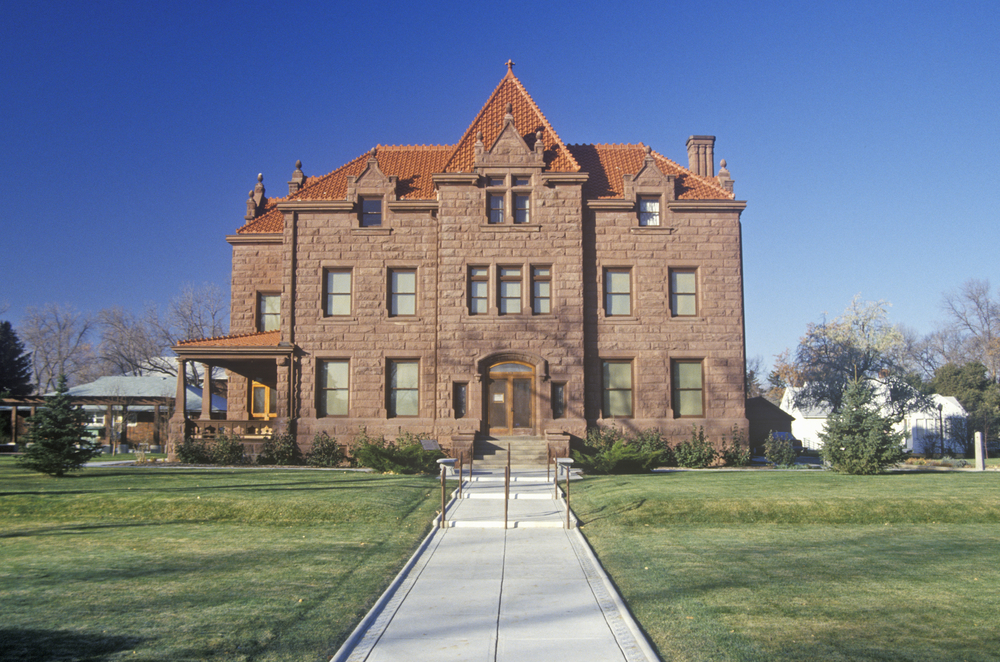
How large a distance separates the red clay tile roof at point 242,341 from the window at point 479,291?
748 cm

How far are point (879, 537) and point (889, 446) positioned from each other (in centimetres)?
935

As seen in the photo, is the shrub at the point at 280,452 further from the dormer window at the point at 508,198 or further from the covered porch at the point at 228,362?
the dormer window at the point at 508,198

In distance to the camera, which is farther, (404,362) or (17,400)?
(17,400)

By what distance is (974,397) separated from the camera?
1984 inches

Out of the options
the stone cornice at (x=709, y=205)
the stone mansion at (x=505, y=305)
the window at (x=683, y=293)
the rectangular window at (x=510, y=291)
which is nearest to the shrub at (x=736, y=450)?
the stone mansion at (x=505, y=305)

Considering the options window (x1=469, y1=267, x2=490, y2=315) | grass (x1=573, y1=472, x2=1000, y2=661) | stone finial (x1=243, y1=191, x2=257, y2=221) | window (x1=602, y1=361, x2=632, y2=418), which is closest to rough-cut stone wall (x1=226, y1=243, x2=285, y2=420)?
stone finial (x1=243, y1=191, x2=257, y2=221)

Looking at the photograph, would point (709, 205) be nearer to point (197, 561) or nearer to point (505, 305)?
point (505, 305)

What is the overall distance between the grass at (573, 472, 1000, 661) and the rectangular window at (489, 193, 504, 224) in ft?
39.7

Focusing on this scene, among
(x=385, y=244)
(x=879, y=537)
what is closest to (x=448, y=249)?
(x=385, y=244)

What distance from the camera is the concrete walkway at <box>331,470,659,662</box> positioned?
21.5 feet

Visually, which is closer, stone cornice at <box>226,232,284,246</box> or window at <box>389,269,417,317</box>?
window at <box>389,269,417,317</box>

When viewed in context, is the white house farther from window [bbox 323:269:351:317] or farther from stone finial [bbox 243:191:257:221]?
stone finial [bbox 243:191:257:221]

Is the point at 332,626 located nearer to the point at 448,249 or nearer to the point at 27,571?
the point at 27,571

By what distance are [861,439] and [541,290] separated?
38.3 feet
